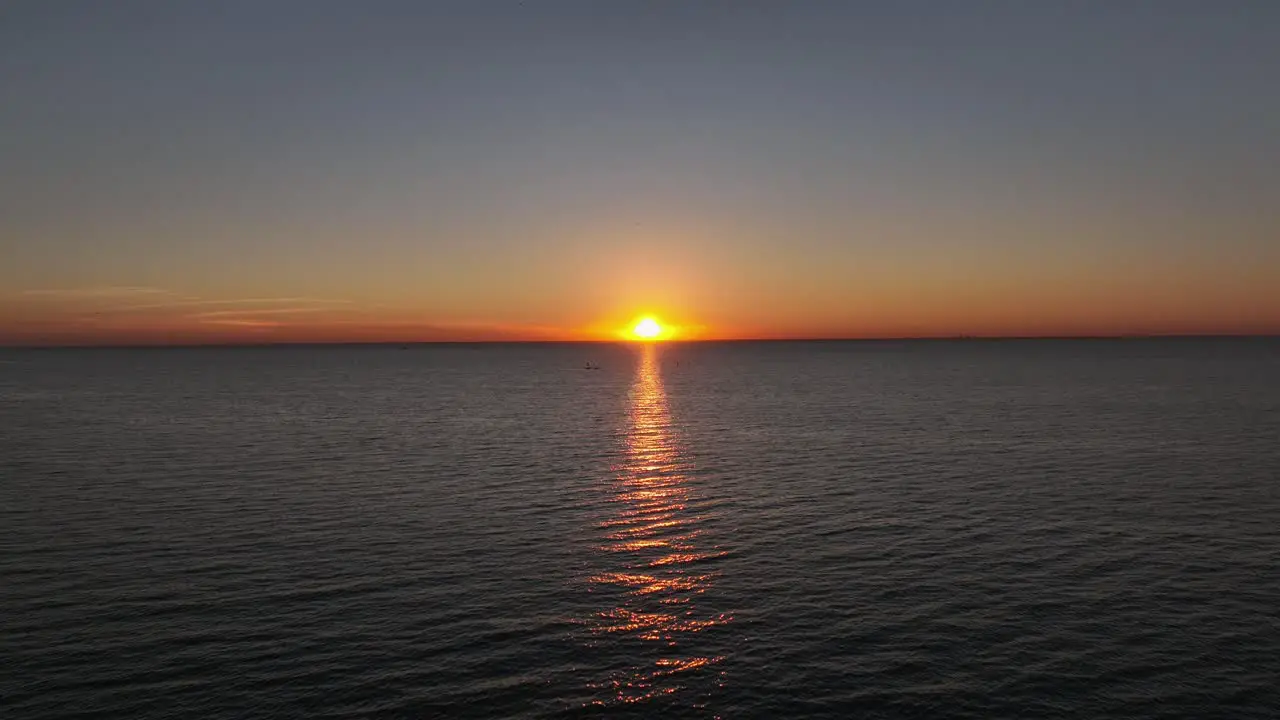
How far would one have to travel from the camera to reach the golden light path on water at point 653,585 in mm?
34906

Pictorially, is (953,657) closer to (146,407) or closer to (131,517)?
(131,517)

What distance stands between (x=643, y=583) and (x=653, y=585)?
705mm

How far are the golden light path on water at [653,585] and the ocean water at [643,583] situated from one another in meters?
0.25

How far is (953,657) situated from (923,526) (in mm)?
23523

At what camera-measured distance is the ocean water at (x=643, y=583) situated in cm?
3303

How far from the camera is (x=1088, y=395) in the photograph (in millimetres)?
186000

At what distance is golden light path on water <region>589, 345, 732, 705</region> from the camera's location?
3491 cm

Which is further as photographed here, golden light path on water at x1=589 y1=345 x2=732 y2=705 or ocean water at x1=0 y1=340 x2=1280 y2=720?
golden light path on water at x1=589 y1=345 x2=732 y2=705

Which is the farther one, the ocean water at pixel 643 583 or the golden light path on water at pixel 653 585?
the golden light path on water at pixel 653 585

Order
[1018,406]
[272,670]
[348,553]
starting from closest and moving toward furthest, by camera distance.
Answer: [272,670] → [348,553] → [1018,406]

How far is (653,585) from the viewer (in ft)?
153

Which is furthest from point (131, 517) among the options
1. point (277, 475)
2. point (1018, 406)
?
point (1018, 406)

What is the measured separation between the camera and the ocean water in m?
33.0

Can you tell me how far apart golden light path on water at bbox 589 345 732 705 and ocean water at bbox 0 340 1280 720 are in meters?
0.25
